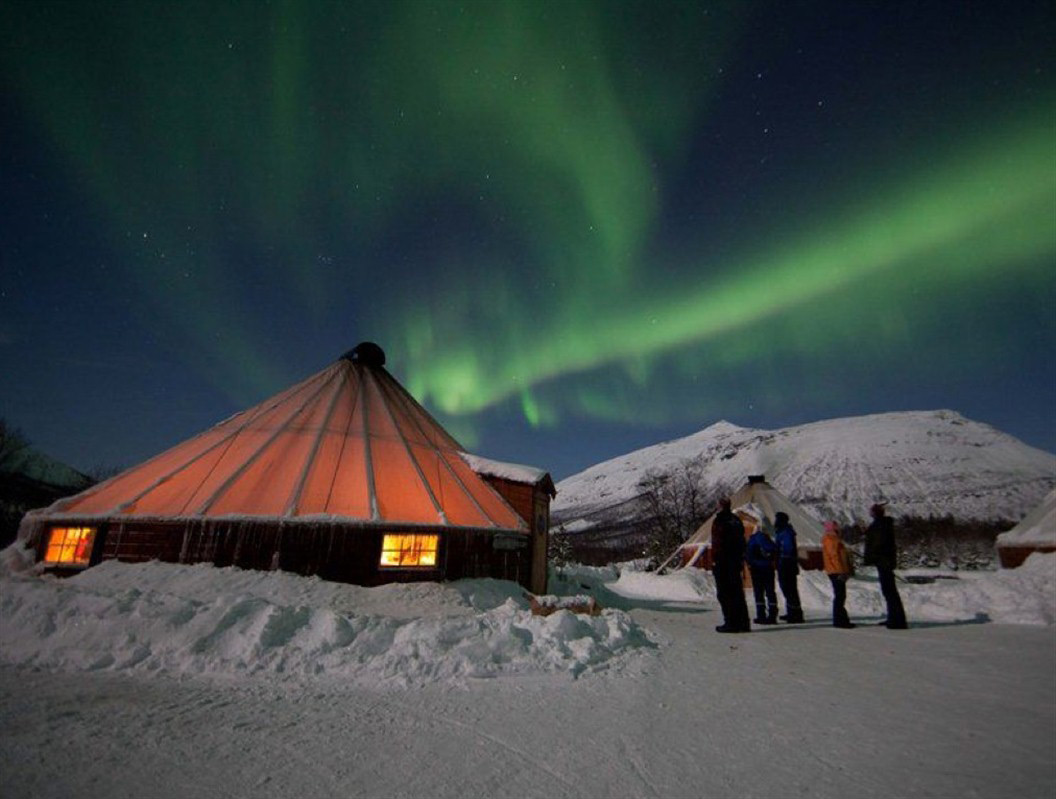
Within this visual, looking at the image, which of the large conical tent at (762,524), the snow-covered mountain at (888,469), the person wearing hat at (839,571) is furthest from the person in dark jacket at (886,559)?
the snow-covered mountain at (888,469)

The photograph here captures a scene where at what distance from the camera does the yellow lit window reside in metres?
10.6

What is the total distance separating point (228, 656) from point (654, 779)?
4.62m

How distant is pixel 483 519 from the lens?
11.6 metres

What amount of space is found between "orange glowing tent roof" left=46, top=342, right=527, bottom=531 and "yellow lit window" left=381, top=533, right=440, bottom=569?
18.3 inches

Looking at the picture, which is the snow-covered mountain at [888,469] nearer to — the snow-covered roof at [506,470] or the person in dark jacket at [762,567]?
the snow-covered roof at [506,470]

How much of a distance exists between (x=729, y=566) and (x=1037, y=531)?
19.3 metres

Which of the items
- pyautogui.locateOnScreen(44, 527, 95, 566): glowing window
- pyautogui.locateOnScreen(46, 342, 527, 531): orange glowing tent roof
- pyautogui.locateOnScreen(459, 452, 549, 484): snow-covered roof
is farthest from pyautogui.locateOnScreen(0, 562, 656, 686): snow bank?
pyautogui.locateOnScreen(459, 452, 549, 484): snow-covered roof

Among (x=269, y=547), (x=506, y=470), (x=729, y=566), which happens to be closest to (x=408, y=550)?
(x=269, y=547)

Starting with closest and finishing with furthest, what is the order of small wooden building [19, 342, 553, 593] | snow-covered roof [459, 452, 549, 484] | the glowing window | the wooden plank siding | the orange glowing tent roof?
the wooden plank siding, small wooden building [19, 342, 553, 593], the orange glowing tent roof, the glowing window, snow-covered roof [459, 452, 549, 484]

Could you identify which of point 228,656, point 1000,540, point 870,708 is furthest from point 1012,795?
point 1000,540

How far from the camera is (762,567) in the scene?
8.71 meters

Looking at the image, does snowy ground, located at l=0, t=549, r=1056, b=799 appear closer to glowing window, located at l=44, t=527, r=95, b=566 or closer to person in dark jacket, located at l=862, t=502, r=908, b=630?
person in dark jacket, located at l=862, t=502, r=908, b=630

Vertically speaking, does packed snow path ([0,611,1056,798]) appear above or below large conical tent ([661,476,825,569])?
below

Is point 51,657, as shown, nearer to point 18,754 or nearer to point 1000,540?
point 18,754
